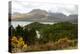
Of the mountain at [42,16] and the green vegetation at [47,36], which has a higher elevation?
the mountain at [42,16]

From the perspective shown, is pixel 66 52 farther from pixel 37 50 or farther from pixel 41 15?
pixel 41 15

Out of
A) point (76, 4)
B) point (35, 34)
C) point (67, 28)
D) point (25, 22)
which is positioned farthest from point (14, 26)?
point (76, 4)

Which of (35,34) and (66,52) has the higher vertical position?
(35,34)

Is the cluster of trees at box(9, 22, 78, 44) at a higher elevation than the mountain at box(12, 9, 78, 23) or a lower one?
lower

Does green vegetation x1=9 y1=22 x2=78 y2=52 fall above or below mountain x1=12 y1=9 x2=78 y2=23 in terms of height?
below
